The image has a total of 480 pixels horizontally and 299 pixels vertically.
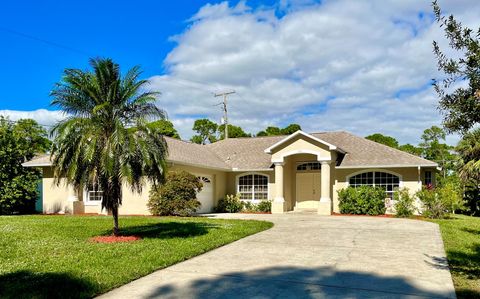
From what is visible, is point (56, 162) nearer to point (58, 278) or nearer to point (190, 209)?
point (58, 278)

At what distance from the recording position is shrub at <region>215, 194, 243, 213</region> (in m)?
24.5

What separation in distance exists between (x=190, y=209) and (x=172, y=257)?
37.1ft

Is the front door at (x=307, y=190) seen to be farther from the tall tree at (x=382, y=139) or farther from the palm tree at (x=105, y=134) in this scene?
the tall tree at (x=382, y=139)

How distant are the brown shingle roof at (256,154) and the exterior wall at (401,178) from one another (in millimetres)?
545

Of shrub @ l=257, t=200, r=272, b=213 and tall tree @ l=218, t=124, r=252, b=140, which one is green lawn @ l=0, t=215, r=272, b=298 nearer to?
shrub @ l=257, t=200, r=272, b=213

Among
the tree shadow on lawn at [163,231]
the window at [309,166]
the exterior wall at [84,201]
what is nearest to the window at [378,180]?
the window at [309,166]

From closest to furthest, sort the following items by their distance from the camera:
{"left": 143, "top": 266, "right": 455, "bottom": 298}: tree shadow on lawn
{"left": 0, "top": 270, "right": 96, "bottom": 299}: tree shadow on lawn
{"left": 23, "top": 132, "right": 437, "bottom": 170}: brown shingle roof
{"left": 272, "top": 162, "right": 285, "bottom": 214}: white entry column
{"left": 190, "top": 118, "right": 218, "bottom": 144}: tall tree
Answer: {"left": 0, "top": 270, "right": 96, "bottom": 299}: tree shadow on lawn, {"left": 143, "top": 266, "right": 455, "bottom": 298}: tree shadow on lawn, {"left": 23, "top": 132, "right": 437, "bottom": 170}: brown shingle roof, {"left": 272, "top": 162, "right": 285, "bottom": 214}: white entry column, {"left": 190, "top": 118, "right": 218, "bottom": 144}: tall tree

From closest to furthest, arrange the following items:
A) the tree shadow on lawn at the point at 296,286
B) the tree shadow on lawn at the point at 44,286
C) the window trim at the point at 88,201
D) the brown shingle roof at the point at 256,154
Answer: the tree shadow on lawn at the point at 44,286
the tree shadow on lawn at the point at 296,286
the brown shingle roof at the point at 256,154
the window trim at the point at 88,201

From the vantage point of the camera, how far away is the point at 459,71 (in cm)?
568

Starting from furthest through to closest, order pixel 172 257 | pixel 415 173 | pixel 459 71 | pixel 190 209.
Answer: pixel 415 173 → pixel 190 209 → pixel 172 257 → pixel 459 71

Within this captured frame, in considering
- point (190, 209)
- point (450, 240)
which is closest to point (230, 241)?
point (450, 240)

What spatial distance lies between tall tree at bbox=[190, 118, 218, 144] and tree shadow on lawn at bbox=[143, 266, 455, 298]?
52.6 m

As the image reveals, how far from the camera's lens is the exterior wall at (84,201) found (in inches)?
835

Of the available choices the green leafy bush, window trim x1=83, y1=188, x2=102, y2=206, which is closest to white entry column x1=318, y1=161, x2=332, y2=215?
the green leafy bush
